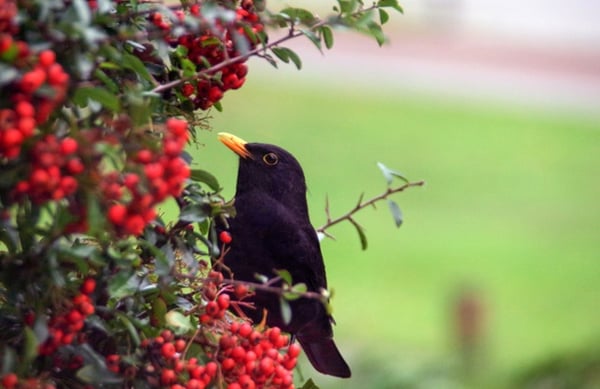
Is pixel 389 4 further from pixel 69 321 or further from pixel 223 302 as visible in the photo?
pixel 69 321

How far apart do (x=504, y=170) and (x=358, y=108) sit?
227 centimetres

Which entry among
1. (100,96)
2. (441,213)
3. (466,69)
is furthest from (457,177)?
(100,96)

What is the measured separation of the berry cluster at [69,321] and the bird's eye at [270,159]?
3.02 feet

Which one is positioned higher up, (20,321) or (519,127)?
(20,321)

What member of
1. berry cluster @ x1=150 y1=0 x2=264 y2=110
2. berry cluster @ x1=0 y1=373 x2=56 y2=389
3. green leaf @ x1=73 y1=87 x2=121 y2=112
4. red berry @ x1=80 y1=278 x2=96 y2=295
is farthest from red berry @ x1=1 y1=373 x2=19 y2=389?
berry cluster @ x1=150 y1=0 x2=264 y2=110

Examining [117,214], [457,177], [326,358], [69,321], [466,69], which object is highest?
[117,214]

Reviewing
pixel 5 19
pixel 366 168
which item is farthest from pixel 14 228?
pixel 366 168

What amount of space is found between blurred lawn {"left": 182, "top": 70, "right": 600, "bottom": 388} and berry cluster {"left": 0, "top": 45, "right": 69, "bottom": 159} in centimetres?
338

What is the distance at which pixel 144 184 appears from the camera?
134cm

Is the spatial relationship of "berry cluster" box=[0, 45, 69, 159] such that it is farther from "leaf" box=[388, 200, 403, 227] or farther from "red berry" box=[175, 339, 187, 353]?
"leaf" box=[388, 200, 403, 227]

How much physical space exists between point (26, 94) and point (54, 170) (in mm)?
95

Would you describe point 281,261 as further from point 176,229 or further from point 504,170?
point 504,170

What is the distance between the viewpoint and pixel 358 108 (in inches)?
490

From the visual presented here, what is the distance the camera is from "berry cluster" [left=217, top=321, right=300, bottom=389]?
67.9 inches
